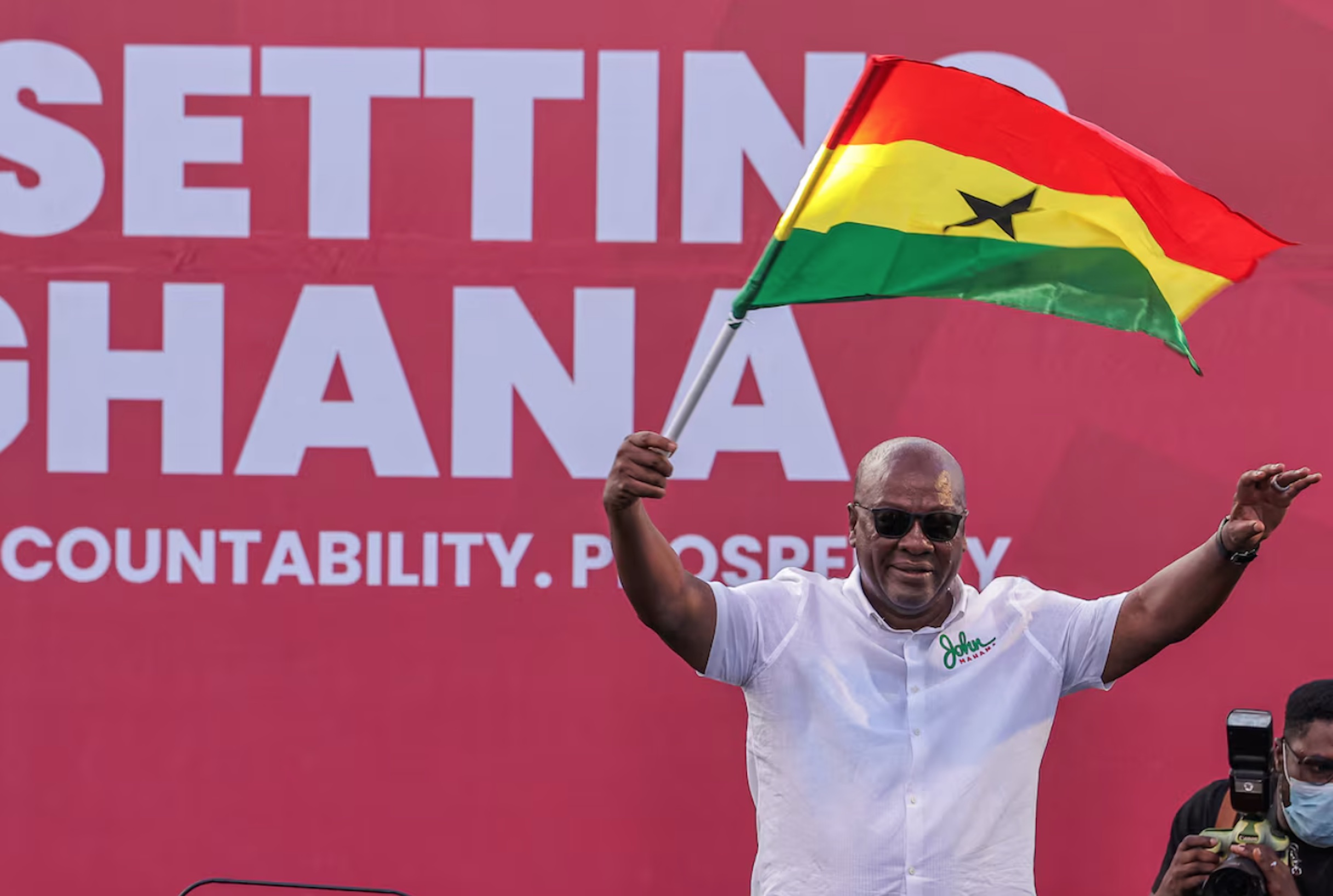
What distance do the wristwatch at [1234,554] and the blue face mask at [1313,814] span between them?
2.12 ft

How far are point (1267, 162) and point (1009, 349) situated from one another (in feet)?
2.24

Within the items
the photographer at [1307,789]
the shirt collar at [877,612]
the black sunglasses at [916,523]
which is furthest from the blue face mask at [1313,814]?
the black sunglasses at [916,523]

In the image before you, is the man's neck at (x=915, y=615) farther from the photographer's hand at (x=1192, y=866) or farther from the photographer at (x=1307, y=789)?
the photographer at (x=1307, y=789)

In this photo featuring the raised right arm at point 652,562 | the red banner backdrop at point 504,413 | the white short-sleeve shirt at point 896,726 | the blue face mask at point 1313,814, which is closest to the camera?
the raised right arm at point 652,562

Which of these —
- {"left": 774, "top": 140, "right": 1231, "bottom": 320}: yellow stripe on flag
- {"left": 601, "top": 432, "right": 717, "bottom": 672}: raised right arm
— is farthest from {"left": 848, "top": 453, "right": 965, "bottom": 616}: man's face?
{"left": 774, "top": 140, "right": 1231, "bottom": 320}: yellow stripe on flag

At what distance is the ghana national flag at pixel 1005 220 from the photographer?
2.38m

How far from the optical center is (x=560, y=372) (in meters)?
3.34

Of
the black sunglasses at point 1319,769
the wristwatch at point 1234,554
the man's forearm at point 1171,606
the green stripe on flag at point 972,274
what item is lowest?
the black sunglasses at point 1319,769

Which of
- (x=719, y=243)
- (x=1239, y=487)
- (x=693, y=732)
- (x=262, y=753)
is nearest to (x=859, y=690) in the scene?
(x=1239, y=487)

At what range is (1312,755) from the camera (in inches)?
108

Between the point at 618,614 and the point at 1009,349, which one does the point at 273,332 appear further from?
the point at 1009,349

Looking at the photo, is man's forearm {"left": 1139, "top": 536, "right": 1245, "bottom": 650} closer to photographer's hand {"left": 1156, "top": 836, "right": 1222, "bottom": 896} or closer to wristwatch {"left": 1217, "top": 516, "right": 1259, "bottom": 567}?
wristwatch {"left": 1217, "top": 516, "right": 1259, "bottom": 567}

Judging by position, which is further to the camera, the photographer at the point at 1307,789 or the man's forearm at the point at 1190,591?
the photographer at the point at 1307,789

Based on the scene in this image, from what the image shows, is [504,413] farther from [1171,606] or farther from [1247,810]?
[1247,810]
